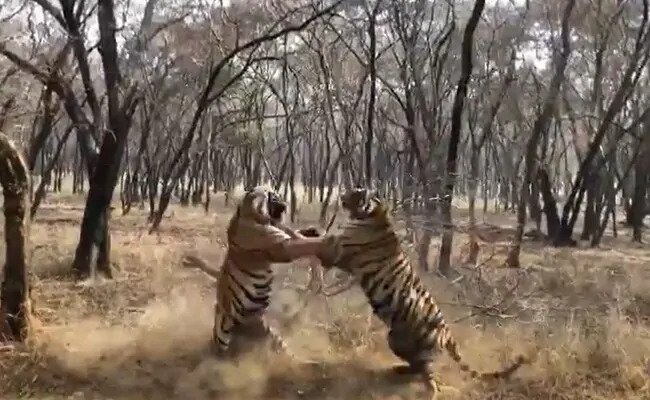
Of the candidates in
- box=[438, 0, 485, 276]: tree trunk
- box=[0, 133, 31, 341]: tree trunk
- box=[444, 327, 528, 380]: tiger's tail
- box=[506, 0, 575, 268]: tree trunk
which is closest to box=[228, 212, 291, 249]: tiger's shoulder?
box=[444, 327, 528, 380]: tiger's tail

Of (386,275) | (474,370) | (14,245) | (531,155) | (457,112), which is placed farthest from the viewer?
(531,155)

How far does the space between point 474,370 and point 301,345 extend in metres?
1.42

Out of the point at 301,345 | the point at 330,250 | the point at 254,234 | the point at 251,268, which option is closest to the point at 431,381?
the point at 330,250

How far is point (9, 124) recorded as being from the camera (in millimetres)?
10992

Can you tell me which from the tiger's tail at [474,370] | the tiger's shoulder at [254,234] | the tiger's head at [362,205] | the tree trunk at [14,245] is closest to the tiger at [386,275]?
the tiger's head at [362,205]

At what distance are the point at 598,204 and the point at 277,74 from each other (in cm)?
1125

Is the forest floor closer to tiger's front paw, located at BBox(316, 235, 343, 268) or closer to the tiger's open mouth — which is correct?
tiger's front paw, located at BBox(316, 235, 343, 268)

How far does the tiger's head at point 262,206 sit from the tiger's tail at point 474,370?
5.03 ft

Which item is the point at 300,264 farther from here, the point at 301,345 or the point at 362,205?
the point at 362,205

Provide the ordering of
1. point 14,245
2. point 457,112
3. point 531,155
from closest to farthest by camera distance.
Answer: point 14,245 → point 457,112 → point 531,155

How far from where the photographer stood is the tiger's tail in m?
6.42

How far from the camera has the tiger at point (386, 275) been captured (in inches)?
241

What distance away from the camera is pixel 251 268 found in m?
6.37

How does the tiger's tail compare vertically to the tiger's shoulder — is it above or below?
below
